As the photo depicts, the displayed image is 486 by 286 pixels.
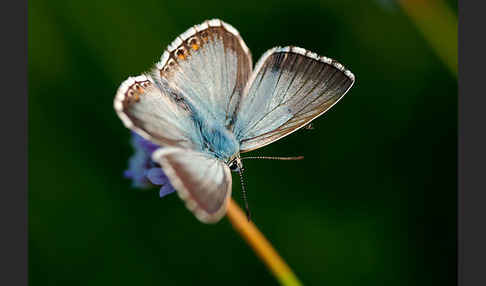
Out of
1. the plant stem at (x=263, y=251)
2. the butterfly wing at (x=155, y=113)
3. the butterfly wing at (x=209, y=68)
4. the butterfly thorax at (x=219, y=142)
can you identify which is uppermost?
the butterfly wing at (x=209, y=68)

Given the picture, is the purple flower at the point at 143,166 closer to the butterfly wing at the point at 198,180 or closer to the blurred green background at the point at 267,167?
the butterfly wing at the point at 198,180

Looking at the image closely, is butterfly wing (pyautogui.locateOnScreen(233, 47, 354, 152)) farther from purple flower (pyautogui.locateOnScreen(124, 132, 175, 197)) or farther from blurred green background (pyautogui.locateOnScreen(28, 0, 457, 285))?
blurred green background (pyautogui.locateOnScreen(28, 0, 457, 285))

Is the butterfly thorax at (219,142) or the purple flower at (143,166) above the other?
the butterfly thorax at (219,142)

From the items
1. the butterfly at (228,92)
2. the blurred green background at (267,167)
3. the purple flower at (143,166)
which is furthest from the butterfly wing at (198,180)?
the blurred green background at (267,167)

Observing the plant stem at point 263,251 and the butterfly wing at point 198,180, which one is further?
the plant stem at point 263,251

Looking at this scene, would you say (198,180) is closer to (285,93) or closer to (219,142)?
(219,142)

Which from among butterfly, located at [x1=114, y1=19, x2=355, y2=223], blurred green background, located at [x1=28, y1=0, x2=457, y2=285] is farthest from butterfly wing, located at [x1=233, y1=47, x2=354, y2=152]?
blurred green background, located at [x1=28, y1=0, x2=457, y2=285]
